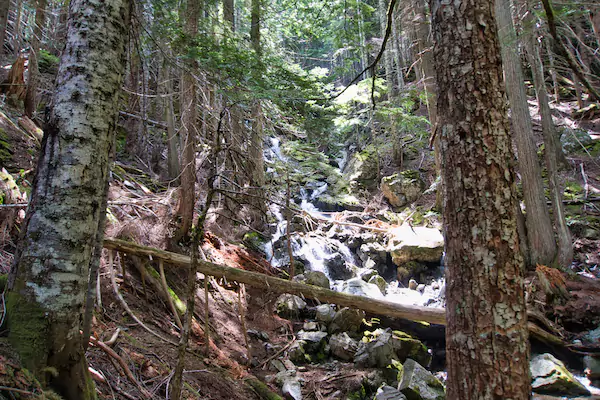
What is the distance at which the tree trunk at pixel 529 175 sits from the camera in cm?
877

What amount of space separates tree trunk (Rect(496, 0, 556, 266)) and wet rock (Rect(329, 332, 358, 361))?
5.45m

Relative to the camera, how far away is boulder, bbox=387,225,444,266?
1073 centimetres

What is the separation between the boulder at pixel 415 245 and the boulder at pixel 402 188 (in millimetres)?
3042

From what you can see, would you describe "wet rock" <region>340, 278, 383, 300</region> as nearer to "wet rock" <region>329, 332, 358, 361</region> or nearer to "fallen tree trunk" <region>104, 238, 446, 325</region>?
"wet rock" <region>329, 332, 358, 361</region>

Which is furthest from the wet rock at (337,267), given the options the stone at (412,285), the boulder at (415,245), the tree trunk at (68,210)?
the tree trunk at (68,210)

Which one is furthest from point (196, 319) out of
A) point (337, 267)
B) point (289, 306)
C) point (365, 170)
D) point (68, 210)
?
point (365, 170)

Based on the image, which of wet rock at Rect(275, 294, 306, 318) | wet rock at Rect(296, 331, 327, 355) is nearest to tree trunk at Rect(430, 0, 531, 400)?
wet rock at Rect(296, 331, 327, 355)

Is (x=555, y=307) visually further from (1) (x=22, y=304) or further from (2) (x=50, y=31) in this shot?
(2) (x=50, y=31)

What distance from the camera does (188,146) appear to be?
6.76 m

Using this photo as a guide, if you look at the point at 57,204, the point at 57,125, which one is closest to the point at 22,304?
the point at 57,204

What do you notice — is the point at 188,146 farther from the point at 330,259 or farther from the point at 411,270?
the point at 411,270

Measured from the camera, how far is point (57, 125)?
6.61 feet

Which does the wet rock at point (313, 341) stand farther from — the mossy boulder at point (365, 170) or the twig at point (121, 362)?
the mossy boulder at point (365, 170)

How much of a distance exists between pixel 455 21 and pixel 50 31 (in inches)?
553
